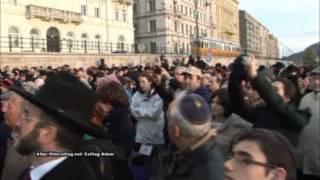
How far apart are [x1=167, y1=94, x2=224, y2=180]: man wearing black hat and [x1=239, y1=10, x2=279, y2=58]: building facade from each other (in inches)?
4826

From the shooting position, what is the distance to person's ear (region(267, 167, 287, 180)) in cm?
251

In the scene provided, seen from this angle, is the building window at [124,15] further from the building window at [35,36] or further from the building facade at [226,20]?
the building facade at [226,20]

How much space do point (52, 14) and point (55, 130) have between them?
43.8 meters

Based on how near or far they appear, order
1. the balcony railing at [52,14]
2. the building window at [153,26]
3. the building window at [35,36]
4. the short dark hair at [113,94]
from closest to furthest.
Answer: the short dark hair at [113,94] → the building window at [35,36] → the balcony railing at [52,14] → the building window at [153,26]

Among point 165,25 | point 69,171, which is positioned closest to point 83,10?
point 165,25

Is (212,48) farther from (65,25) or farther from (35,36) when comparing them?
(35,36)

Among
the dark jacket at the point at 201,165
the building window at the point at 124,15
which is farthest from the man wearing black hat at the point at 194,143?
the building window at the point at 124,15

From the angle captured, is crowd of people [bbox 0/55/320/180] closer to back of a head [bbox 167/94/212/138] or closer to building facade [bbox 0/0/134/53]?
back of a head [bbox 167/94/212/138]

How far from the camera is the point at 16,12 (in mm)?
41281

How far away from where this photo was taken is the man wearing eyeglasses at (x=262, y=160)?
251 cm


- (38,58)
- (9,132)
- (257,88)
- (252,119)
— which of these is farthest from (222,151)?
(38,58)

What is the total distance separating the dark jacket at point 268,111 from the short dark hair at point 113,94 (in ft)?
3.55

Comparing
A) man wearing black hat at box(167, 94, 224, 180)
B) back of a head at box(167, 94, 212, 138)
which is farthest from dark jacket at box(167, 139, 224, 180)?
back of a head at box(167, 94, 212, 138)

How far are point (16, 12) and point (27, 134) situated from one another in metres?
40.4
